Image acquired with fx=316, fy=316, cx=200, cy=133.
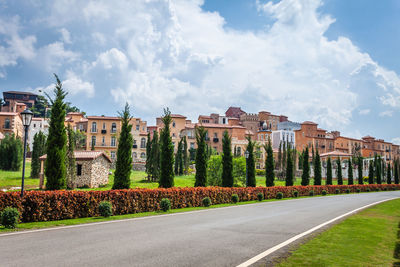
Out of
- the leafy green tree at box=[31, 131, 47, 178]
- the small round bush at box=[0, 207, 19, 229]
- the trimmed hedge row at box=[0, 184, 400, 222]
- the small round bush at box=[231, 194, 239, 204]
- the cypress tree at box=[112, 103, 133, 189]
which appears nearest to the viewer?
the small round bush at box=[0, 207, 19, 229]

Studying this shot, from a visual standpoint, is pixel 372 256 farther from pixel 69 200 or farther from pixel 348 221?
pixel 69 200

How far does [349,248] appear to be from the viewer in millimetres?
8320

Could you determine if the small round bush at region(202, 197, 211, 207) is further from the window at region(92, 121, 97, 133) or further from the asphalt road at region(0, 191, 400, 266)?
the window at region(92, 121, 97, 133)

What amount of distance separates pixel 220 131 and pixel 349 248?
6890 cm

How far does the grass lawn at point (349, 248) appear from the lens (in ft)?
22.6

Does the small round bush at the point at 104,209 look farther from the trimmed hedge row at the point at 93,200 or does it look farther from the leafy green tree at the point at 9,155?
the leafy green tree at the point at 9,155

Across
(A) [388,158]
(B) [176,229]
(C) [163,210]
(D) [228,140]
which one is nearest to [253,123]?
(A) [388,158]

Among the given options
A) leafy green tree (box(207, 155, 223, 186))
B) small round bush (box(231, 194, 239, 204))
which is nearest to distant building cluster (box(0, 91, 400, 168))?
leafy green tree (box(207, 155, 223, 186))

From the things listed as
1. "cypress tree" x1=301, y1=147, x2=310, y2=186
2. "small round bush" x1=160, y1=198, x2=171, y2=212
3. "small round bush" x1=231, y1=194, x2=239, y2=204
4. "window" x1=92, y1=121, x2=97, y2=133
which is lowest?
"small round bush" x1=231, y1=194, x2=239, y2=204

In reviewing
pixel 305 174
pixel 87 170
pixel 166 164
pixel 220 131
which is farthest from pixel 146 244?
pixel 220 131

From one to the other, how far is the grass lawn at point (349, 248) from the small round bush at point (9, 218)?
892 cm

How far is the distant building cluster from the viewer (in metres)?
64.7

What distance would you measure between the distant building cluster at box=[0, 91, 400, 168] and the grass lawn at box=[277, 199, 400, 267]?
165ft

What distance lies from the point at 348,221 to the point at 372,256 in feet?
21.0
